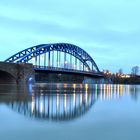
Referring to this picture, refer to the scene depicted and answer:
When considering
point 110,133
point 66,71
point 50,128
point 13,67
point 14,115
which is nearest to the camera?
point 110,133

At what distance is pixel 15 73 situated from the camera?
8831cm

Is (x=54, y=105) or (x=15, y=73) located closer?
(x=54, y=105)

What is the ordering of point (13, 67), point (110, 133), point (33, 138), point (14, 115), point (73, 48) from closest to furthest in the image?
point (33, 138), point (110, 133), point (14, 115), point (13, 67), point (73, 48)

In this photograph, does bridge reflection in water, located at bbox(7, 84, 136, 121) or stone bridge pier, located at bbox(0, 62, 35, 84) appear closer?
bridge reflection in water, located at bbox(7, 84, 136, 121)

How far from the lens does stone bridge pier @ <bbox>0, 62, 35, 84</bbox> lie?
85.6 metres

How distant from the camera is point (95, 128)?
1370 cm

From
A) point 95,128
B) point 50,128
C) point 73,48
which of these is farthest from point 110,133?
point 73,48

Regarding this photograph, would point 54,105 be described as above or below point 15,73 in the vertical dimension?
below

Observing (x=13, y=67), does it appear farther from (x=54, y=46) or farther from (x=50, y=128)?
(x=50, y=128)

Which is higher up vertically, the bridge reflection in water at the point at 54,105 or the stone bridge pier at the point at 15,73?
the stone bridge pier at the point at 15,73

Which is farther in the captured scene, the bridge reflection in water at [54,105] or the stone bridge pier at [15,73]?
the stone bridge pier at [15,73]

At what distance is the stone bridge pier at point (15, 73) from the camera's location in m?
85.6

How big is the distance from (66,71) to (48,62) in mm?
13500

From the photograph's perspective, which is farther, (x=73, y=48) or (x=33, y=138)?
(x=73, y=48)
